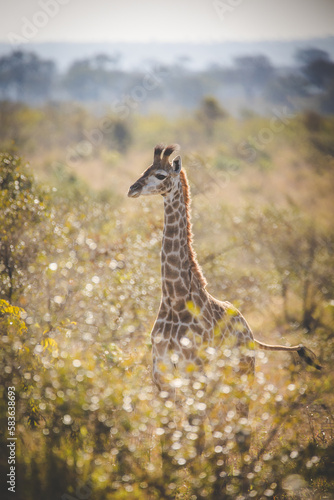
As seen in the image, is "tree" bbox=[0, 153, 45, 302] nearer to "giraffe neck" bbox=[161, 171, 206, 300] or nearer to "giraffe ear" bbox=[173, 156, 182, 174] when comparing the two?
"giraffe neck" bbox=[161, 171, 206, 300]

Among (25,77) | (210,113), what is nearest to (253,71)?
(25,77)

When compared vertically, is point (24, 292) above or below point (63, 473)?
above

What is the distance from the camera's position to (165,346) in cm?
534

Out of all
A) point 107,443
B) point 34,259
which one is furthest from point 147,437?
point 34,259

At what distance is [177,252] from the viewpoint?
5652mm

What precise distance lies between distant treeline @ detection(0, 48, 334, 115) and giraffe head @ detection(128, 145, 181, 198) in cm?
7140

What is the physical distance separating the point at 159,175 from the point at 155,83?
3072 inches

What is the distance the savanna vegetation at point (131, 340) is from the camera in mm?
4012

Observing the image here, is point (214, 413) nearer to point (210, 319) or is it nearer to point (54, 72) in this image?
point (210, 319)

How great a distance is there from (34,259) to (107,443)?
4.26 m

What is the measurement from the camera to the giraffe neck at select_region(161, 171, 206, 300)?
5.54 m

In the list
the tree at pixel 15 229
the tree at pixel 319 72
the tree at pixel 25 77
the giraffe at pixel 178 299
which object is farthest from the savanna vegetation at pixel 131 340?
the tree at pixel 25 77

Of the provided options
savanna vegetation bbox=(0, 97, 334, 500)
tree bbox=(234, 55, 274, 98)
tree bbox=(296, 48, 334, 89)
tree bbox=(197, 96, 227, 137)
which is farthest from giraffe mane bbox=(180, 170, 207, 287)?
tree bbox=(234, 55, 274, 98)

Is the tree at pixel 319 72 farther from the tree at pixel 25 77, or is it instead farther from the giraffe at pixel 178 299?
the giraffe at pixel 178 299
